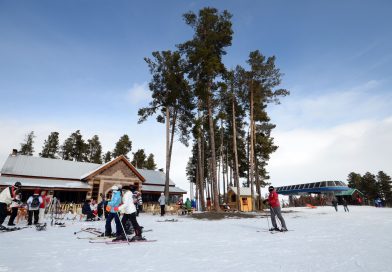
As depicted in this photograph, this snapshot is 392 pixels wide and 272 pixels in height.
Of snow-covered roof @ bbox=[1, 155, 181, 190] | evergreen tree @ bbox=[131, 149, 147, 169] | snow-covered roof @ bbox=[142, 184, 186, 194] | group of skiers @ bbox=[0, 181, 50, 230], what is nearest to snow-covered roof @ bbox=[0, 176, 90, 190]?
snow-covered roof @ bbox=[1, 155, 181, 190]

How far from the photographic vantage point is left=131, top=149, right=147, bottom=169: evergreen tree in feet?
166

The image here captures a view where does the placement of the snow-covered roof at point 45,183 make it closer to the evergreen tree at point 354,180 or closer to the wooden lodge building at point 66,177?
the wooden lodge building at point 66,177

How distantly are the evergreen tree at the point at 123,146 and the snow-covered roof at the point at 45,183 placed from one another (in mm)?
22522

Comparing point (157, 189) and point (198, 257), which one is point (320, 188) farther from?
point (198, 257)

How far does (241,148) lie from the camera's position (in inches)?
1597

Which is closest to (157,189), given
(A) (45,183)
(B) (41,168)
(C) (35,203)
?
(A) (45,183)

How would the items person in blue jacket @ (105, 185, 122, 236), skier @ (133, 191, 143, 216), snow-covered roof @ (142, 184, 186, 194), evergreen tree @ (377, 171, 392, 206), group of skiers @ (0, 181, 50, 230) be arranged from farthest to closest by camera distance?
evergreen tree @ (377, 171, 392, 206) < snow-covered roof @ (142, 184, 186, 194) < skier @ (133, 191, 143, 216) < group of skiers @ (0, 181, 50, 230) < person in blue jacket @ (105, 185, 122, 236)

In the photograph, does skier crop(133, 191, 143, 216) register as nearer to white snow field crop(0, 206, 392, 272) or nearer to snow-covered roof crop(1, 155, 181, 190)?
white snow field crop(0, 206, 392, 272)

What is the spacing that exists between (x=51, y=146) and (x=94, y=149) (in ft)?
28.5

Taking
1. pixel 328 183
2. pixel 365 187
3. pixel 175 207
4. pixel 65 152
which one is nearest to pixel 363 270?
pixel 175 207

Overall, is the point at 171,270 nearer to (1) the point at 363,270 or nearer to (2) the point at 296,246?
(1) the point at 363,270

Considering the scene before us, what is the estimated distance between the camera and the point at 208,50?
66.2 feet

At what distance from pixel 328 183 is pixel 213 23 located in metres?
33.6

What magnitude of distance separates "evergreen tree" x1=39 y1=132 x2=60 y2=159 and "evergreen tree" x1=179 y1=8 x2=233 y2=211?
4272 centimetres
